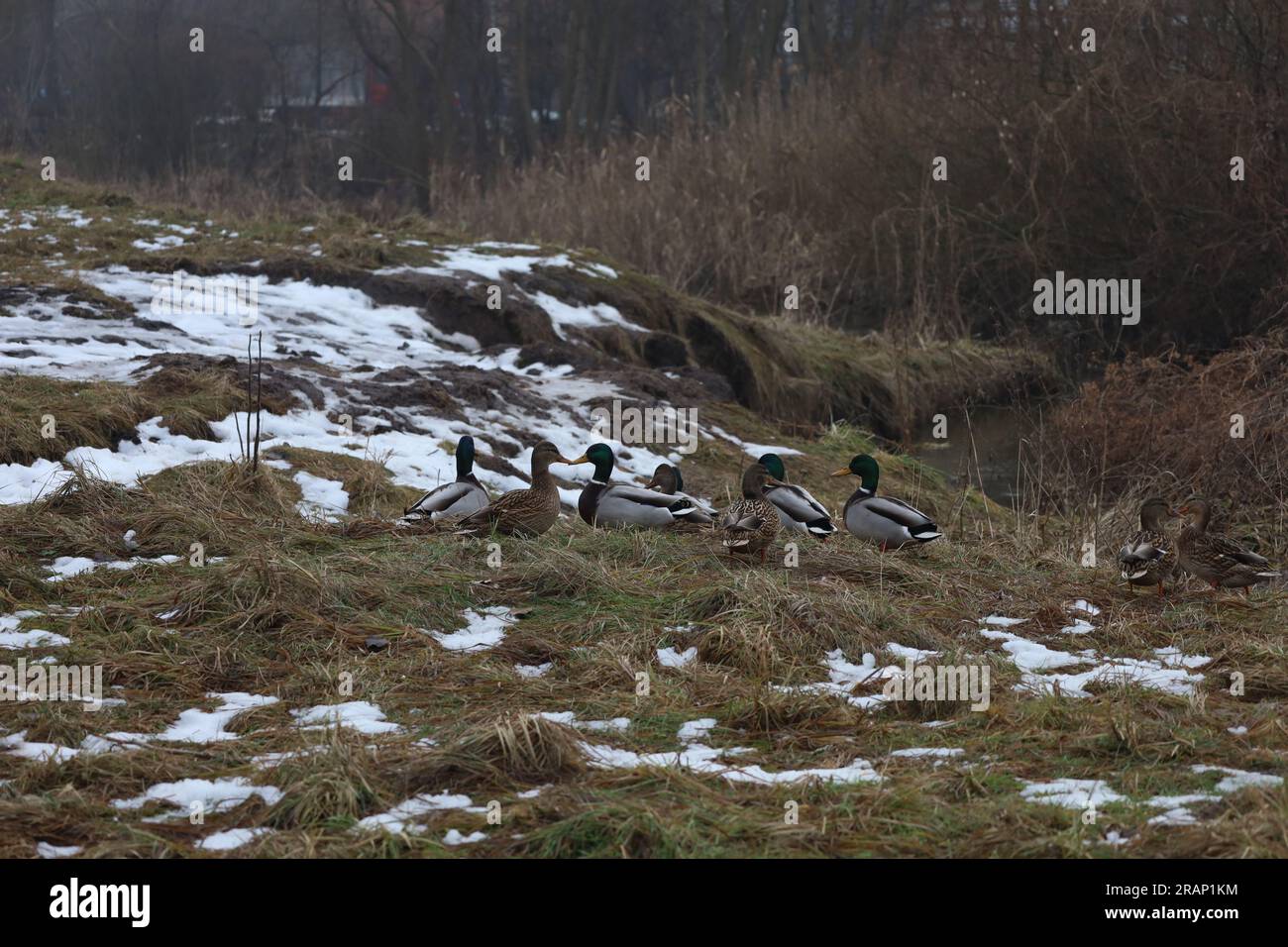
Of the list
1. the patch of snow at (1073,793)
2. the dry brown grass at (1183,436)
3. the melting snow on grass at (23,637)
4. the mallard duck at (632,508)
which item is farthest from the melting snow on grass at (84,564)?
the dry brown grass at (1183,436)

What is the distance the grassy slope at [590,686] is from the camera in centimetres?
370

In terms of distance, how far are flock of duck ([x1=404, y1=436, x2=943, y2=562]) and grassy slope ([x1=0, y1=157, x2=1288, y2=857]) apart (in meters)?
0.16

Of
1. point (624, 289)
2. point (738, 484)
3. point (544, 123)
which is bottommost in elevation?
point (738, 484)

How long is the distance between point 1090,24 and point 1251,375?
641 centimetres

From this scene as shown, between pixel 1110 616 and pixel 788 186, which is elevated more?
pixel 788 186

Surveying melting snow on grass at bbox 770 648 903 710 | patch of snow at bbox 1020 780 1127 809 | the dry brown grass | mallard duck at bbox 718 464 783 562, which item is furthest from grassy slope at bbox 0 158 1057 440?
patch of snow at bbox 1020 780 1127 809

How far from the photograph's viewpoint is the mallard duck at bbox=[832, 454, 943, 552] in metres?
6.93

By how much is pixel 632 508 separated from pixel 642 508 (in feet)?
0.16

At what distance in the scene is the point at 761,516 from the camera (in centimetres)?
646

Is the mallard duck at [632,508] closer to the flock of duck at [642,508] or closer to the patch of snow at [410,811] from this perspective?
the flock of duck at [642,508]

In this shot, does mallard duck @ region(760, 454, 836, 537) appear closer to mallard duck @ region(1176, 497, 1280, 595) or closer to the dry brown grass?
mallard duck @ region(1176, 497, 1280, 595)
